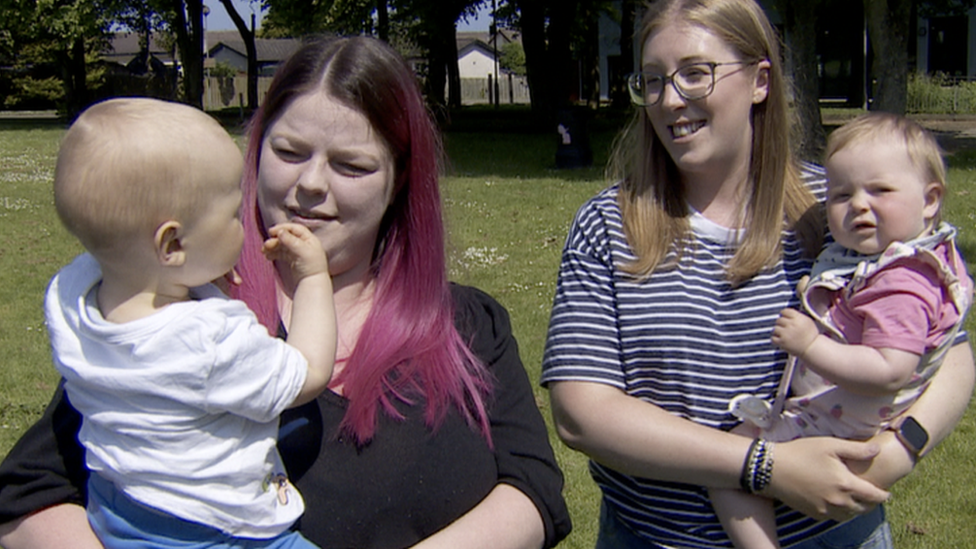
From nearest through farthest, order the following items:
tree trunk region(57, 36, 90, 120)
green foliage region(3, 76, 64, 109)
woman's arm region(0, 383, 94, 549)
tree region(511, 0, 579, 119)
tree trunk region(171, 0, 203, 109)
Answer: woman's arm region(0, 383, 94, 549), tree region(511, 0, 579, 119), tree trunk region(171, 0, 203, 109), tree trunk region(57, 36, 90, 120), green foliage region(3, 76, 64, 109)

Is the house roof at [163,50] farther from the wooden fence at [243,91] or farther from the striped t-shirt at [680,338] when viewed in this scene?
the striped t-shirt at [680,338]

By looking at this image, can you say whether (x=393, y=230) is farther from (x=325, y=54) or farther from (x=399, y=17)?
(x=399, y=17)

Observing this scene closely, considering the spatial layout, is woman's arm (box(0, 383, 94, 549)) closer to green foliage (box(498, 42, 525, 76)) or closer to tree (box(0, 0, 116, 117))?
tree (box(0, 0, 116, 117))

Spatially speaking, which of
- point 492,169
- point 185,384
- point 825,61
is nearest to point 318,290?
point 185,384

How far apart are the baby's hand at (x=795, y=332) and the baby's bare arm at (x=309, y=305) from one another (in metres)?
1.02

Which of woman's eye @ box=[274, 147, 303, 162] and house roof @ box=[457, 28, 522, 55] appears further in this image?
house roof @ box=[457, 28, 522, 55]

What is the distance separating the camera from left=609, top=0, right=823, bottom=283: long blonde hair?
2.37 m

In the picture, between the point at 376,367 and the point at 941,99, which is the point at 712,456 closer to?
the point at 376,367

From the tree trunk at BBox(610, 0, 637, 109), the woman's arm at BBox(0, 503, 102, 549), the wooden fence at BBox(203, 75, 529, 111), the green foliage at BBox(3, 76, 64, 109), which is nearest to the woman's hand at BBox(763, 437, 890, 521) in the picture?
the woman's arm at BBox(0, 503, 102, 549)

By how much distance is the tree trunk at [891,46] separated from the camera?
1725 centimetres

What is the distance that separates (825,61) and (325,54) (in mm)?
41812

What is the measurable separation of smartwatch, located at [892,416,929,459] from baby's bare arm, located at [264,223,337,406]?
1336 mm

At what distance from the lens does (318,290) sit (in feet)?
6.54

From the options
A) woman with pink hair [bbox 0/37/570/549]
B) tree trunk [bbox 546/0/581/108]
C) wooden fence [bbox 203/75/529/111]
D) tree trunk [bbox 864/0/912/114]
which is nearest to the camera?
woman with pink hair [bbox 0/37/570/549]
